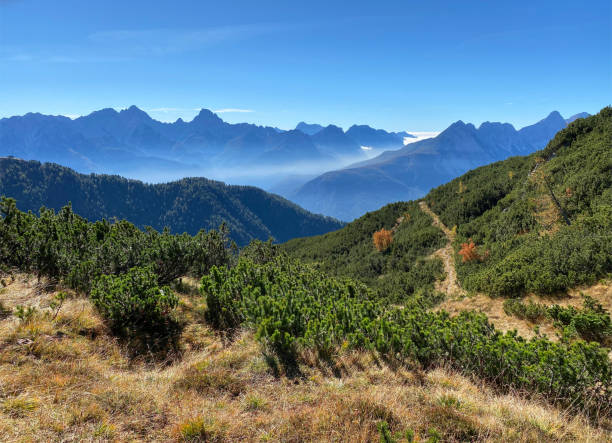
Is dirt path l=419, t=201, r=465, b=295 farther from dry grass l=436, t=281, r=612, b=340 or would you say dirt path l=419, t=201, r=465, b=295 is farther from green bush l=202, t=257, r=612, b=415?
green bush l=202, t=257, r=612, b=415

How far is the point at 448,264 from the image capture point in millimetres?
46500

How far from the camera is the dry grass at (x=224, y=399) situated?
4613 millimetres

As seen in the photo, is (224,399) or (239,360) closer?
(224,399)

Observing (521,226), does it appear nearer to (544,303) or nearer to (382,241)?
(544,303)

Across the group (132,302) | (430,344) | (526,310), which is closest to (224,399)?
(132,302)

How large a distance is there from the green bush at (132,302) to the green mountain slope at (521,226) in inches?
957

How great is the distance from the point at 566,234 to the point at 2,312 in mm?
42167

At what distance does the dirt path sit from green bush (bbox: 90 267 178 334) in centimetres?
3244

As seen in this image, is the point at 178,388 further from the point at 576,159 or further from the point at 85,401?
the point at 576,159

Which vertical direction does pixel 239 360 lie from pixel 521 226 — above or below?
below

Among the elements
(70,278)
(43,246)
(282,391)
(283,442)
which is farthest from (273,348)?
(43,246)

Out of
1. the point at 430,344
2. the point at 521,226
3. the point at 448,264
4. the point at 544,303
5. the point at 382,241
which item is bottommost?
the point at 448,264

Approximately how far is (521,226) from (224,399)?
49432 millimetres

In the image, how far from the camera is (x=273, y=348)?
7602 mm
